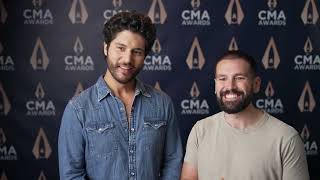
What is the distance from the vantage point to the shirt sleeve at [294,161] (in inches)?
62.1

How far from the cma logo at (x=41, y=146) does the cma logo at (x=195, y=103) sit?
36.1 inches

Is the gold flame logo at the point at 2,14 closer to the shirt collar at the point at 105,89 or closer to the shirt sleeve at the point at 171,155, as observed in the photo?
the shirt collar at the point at 105,89

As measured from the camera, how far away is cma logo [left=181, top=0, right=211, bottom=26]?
2840 mm

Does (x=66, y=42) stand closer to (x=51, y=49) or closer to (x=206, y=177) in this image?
(x=51, y=49)

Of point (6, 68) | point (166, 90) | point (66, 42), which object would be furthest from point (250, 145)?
point (6, 68)

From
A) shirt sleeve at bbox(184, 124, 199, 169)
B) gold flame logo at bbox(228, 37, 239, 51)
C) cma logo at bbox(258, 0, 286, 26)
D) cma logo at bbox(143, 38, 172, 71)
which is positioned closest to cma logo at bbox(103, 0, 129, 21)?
cma logo at bbox(143, 38, 172, 71)

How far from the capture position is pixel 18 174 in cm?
279

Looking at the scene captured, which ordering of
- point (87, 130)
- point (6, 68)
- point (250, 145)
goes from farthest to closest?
1. point (6, 68)
2. point (250, 145)
3. point (87, 130)

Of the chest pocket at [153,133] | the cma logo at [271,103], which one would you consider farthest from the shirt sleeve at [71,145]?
the cma logo at [271,103]

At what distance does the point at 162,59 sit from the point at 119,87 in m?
1.27

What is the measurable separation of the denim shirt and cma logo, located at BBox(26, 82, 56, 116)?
1299 millimetres

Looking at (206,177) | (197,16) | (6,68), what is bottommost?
(206,177)

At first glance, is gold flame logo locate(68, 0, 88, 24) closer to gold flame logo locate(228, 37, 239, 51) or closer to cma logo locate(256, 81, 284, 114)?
gold flame logo locate(228, 37, 239, 51)

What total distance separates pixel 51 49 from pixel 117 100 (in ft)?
4.56
